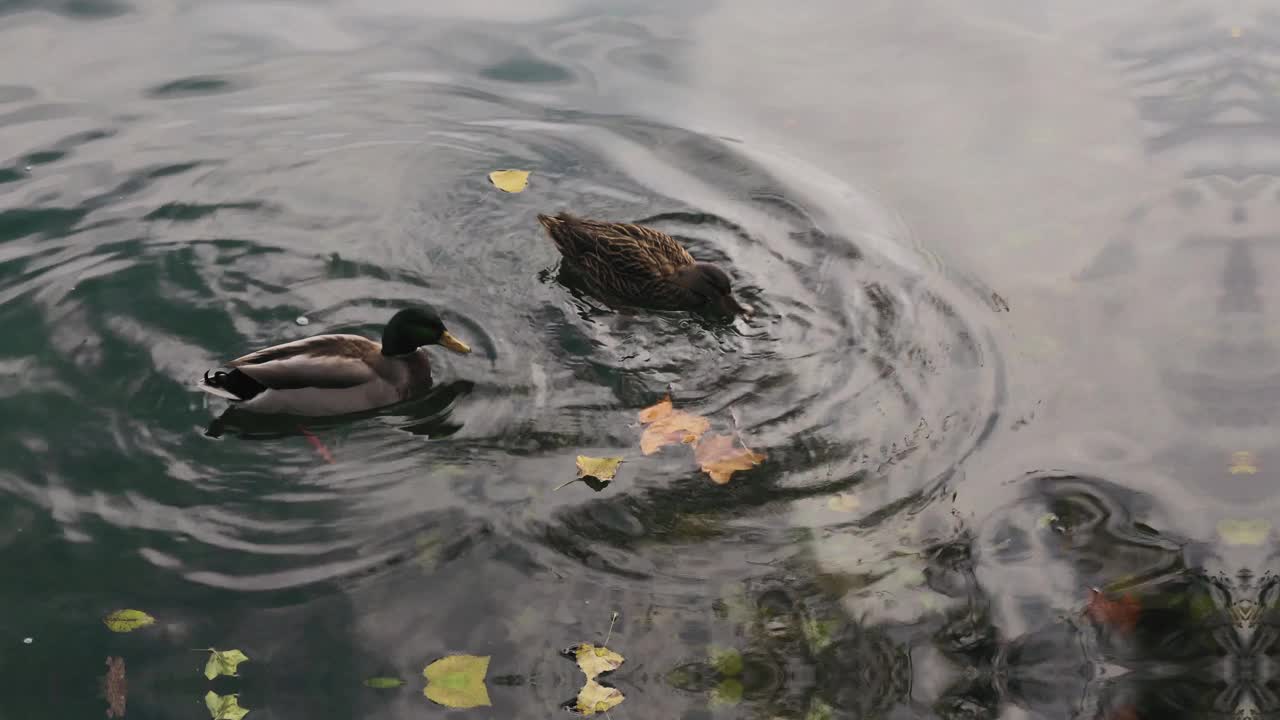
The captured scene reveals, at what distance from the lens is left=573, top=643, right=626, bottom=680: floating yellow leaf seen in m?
4.89

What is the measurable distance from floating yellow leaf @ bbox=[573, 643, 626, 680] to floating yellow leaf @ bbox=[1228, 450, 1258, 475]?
10.9 ft

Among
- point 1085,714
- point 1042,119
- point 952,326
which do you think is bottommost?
point 1085,714

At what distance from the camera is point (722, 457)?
6.12m

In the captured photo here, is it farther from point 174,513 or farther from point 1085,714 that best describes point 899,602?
point 174,513

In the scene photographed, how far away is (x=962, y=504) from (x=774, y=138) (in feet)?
13.5

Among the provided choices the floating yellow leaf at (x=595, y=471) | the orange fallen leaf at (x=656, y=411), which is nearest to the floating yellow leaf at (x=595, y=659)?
the floating yellow leaf at (x=595, y=471)

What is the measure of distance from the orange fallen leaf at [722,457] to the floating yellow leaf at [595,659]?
1.29 m

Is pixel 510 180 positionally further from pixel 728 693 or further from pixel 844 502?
pixel 728 693

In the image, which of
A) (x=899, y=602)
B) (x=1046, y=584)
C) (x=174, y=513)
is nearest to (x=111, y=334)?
(x=174, y=513)

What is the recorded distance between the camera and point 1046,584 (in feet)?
17.4

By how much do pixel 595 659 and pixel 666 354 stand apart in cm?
256

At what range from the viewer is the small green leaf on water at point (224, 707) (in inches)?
184

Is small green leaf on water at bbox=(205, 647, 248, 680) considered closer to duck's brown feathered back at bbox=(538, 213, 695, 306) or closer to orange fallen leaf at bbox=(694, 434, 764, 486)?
orange fallen leaf at bbox=(694, 434, 764, 486)

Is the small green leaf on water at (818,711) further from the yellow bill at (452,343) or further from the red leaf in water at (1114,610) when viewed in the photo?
the yellow bill at (452,343)
